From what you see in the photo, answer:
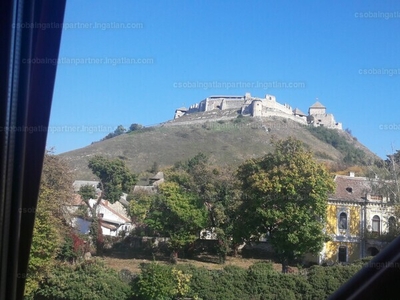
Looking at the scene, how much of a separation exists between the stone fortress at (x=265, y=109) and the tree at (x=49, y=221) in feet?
64.3

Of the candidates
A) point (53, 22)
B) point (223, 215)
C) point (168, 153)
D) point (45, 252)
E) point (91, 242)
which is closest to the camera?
point (53, 22)

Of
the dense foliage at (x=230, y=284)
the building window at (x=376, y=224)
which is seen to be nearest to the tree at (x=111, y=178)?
the dense foliage at (x=230, y=284)

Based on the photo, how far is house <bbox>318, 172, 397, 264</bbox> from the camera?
11.2 metres

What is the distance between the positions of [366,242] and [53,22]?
10900mm

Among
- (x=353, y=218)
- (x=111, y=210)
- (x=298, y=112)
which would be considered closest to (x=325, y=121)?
(x=298, y=112)

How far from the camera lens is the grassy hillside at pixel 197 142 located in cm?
2388

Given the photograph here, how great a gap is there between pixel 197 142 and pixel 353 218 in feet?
54.9

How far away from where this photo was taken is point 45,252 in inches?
368

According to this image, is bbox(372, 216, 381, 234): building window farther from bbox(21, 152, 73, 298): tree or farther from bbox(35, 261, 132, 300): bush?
bbox(21, 152, 73, 298): tree

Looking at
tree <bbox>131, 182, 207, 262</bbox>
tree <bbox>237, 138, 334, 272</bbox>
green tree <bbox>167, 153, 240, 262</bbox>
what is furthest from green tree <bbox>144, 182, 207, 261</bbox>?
tree <bbox>237, 138, 334, 272</bbox>

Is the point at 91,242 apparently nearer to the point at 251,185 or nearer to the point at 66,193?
the point at 66,193

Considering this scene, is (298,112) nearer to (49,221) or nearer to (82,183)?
(82,183)

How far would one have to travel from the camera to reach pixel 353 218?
12992 mm

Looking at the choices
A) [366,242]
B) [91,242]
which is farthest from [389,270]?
[91,242]
